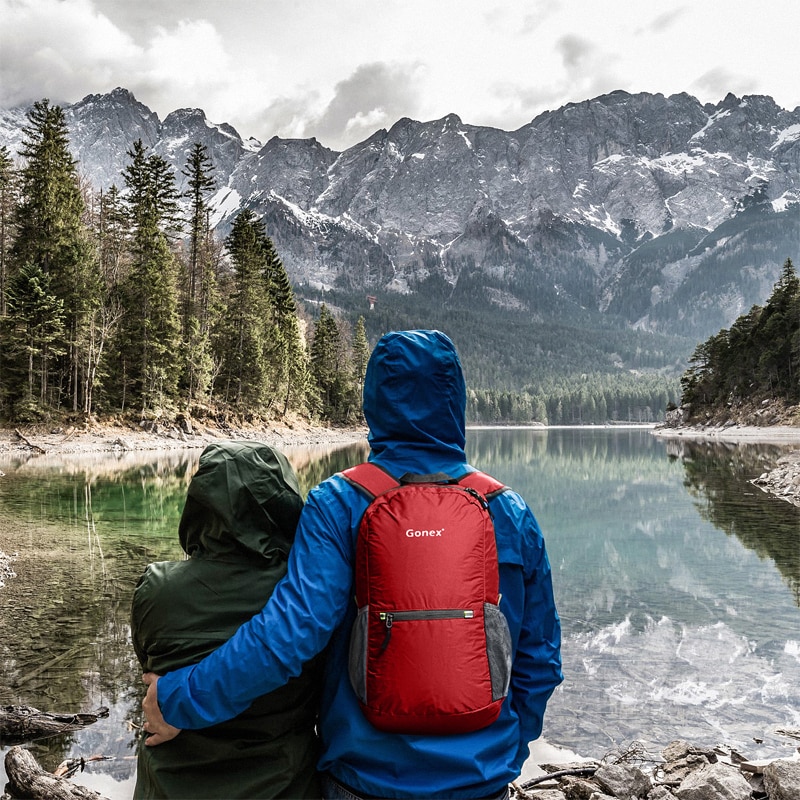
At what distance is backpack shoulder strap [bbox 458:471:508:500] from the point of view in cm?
201

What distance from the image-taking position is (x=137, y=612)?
2.04 m

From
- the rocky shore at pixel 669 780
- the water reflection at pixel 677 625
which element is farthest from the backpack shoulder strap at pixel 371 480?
the water reflection at pixel 677 625

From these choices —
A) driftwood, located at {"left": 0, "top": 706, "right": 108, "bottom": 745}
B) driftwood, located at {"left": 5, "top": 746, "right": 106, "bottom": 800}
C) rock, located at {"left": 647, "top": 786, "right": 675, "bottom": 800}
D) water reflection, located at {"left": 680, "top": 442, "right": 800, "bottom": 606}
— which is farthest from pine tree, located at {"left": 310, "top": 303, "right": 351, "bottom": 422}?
rock, located at {"left": 647, "top": 786, "right": 675, "bottom": 800}

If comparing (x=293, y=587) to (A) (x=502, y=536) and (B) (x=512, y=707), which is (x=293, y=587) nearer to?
(A) (x=502, y=536)

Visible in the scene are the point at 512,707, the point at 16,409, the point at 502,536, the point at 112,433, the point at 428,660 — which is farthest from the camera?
the point at 112,433

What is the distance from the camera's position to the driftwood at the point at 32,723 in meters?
4.29

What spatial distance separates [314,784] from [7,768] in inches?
103

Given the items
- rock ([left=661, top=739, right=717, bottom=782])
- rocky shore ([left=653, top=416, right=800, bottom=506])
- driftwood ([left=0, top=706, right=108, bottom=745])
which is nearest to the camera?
rock ([left=661, top=739, right=717, bottom=782])

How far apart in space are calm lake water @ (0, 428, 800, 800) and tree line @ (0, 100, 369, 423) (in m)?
18.1

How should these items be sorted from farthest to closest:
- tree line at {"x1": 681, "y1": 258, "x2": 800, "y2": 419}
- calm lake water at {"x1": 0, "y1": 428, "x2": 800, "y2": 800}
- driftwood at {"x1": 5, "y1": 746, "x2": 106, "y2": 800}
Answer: tree line at {"x1": 681, "y1": 258, "x2": 800, "y2": 419} → calm lake water at {"x1": 0, "y1": 428, "x2": 800, "y2": 800} → driftwood at {"x1": 5, "y1": 746, "x2": 106, "y2": 800}

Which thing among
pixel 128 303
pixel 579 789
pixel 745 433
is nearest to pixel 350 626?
pixel 579 789

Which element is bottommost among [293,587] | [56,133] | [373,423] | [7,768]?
[7,768]

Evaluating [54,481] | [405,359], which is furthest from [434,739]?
[54,481]

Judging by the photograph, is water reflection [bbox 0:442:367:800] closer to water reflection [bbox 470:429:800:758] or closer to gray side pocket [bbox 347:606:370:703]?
gray side pocket [bbox 347:606:370:703]
